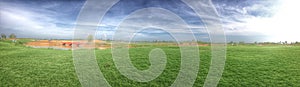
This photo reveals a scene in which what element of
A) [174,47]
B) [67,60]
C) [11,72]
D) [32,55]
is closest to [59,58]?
[67,60]

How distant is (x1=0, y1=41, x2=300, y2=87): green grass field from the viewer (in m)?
7.75

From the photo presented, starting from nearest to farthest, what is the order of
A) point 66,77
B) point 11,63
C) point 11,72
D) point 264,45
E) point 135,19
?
point 135,19, point 66,77, point 11,72, point 11,63, point 264,45

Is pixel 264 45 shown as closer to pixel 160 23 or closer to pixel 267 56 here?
pixel 267 56

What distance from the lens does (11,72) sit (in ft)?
28.5

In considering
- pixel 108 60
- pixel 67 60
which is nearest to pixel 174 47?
pixel 108 60

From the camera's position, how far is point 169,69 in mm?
9078

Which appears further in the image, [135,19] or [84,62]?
[84,62]

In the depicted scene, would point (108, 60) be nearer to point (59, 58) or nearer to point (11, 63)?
point (59, 58)

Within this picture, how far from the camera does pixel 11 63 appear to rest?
9.98 meters

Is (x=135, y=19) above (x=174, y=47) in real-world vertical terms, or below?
above

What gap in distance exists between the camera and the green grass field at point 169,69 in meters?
7.75

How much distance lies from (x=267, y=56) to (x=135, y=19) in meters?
6.48

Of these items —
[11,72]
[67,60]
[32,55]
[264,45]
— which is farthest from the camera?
[264,45]

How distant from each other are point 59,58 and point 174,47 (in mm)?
5874
